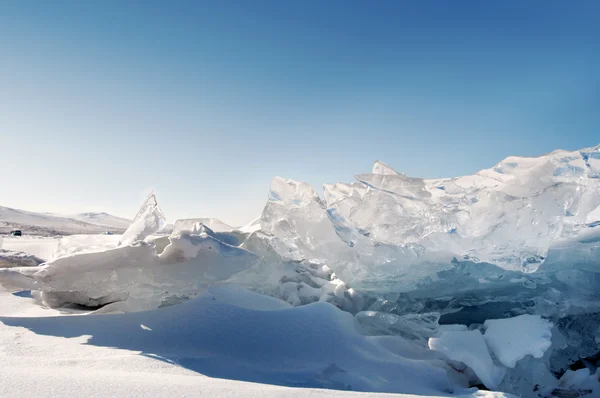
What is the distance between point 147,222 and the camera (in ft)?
11.4

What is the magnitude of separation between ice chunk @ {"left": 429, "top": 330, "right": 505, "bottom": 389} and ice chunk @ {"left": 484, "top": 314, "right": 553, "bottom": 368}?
0.28 feet

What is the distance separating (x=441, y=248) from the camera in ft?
9.40

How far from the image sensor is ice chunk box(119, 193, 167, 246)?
3348 mm

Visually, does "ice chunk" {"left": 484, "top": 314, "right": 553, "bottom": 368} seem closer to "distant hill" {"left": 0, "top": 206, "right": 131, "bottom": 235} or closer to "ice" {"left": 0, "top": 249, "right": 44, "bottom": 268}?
"ice" {"left": 0, "top": 249, "right": 44, "bottom": 268}

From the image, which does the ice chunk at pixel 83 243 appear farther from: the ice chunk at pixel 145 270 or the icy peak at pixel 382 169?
the icy peak at pixel 382 169

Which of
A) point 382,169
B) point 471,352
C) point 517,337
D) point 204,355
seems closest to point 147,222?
point 204,355

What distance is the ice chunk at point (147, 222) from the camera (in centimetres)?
335

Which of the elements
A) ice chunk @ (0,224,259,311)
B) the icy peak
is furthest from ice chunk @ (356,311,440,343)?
the icy peak

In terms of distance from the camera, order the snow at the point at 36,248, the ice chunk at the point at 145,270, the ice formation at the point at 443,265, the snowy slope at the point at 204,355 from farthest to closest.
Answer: the snow at the point at 36,248 < the ice chunk at the point at 145,270 < the ice formation at the point at 443,265 < the snowy slope at the point at 204,355

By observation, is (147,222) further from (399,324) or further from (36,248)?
(36,248)

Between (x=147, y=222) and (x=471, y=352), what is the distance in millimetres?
2741

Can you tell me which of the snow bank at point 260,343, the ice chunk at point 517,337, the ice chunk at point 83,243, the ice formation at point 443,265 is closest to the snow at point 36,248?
the ice chunk at point 83,243

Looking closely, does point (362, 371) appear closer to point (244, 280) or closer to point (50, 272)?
point (244, 280)

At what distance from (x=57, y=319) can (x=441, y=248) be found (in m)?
2.68
